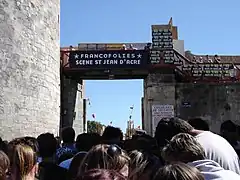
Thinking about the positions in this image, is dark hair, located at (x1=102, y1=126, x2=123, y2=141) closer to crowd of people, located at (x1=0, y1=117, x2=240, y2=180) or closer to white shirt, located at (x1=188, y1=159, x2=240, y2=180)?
crowd of people, located at (x1=0, y1=117, x2=240, y2=180)

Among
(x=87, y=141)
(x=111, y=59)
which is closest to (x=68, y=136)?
(x=87, y=141)

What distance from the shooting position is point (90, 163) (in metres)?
2.52

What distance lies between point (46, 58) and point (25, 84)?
1545 mm

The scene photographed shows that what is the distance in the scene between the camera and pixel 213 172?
2.54 m

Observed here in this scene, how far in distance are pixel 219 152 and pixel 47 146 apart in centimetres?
206

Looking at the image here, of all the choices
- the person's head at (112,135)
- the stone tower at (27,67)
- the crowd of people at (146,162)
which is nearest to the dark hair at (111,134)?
the person's head at (112,135)

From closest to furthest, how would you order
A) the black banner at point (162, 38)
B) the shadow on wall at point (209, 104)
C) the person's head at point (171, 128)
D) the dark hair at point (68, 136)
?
the person's head at point (171, 128), the dark hair at point (68, 136), the shadow on wall at point (209, 104), the black banner at point (162, 38)

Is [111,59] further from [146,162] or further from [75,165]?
[146,162]

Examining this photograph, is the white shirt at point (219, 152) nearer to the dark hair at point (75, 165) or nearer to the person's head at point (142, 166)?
the person's head at point (142, 166)

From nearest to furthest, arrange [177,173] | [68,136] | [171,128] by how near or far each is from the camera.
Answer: [177,173]
[171,128]
[68,136]

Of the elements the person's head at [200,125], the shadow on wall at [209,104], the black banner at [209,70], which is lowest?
the person's head at [200,125]

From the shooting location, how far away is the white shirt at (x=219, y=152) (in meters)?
3.34

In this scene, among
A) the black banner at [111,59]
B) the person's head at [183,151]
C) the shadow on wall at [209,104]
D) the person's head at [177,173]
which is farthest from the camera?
the shadow on wall at [209,104]

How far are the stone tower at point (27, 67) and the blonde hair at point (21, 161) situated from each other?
8.28 metres
